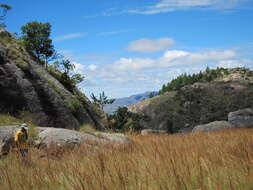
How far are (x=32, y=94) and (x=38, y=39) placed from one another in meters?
6.09

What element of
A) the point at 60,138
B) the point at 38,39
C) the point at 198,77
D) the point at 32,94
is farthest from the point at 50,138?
the point at 198,77

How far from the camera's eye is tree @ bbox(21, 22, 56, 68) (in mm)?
20562

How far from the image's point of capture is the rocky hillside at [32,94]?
15695mm

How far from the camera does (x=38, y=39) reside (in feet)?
68.8

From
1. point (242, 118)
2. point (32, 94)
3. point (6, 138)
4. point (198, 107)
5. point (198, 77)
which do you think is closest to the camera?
point (6, 138)

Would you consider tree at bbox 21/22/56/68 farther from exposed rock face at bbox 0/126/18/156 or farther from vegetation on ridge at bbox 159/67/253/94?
vegetation on ridge at bbox 159/67/253/94

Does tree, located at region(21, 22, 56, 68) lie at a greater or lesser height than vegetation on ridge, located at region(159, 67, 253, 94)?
lesser

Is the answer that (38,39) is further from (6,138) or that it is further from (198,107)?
(198,107)

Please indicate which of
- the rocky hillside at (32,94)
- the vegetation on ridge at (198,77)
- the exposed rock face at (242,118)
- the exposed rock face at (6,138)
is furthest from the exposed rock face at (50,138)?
the vegetation on ridge at (198,77)

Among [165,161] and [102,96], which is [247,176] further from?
[102,96]

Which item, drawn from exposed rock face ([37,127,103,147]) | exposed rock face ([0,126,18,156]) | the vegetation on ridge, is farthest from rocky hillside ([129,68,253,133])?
exposed rock face ([0,126,18,156])

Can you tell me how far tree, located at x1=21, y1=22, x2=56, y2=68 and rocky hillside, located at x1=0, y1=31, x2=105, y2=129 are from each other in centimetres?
118

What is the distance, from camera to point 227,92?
333 feet

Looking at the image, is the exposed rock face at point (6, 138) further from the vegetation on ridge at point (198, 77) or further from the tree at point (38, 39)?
the vegetation on ridge at point (198, 77)
